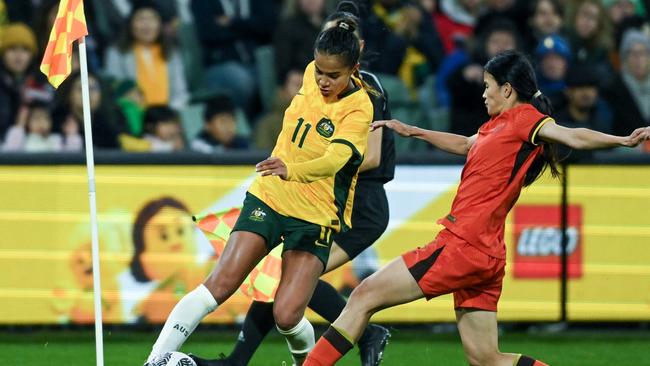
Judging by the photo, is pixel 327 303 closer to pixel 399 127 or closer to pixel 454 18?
pixel 399 127

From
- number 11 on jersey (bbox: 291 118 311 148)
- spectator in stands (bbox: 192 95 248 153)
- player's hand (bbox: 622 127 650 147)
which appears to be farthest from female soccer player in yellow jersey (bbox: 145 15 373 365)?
spectator in stands (bbox: 192 95 248 153)

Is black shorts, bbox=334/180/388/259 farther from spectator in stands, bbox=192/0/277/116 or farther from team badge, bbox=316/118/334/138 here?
spectator in stands, bbox=192/0/277/116

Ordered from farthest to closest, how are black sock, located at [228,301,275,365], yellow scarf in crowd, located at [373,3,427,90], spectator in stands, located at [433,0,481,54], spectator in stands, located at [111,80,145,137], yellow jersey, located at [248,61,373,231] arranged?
spectator in stands, located at [433,0,481,54]
yellow scarf in crowd, located at [373,3,427,90]
spectator in stands, located at [111,80,145,137]
black sock, located at [228,301,275,365]
yellow jersey, located at [248,61,373,231]

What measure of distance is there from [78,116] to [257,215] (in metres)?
5.00

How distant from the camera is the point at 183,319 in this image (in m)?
6.74

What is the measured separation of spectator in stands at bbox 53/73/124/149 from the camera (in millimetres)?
11531

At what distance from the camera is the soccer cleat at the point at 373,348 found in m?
7.90

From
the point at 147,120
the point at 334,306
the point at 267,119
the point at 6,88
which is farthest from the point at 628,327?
the point at 6,88

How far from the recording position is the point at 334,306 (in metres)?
8.04

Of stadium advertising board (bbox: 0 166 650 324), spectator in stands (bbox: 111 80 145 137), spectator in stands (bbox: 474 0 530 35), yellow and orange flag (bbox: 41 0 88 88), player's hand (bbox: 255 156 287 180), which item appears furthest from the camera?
spectator in stands (bbox: 474 0 530 35)

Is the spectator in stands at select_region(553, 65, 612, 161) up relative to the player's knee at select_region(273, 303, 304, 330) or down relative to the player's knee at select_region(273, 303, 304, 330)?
up

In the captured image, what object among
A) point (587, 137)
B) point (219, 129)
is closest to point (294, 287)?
point (587, 137)

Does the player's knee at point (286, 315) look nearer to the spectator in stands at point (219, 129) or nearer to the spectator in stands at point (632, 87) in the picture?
the spectator in stands at point (219, 129)

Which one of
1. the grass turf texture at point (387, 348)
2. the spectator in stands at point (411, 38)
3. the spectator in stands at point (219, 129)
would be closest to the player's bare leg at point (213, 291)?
the grass turf texture at point (387, 348)
